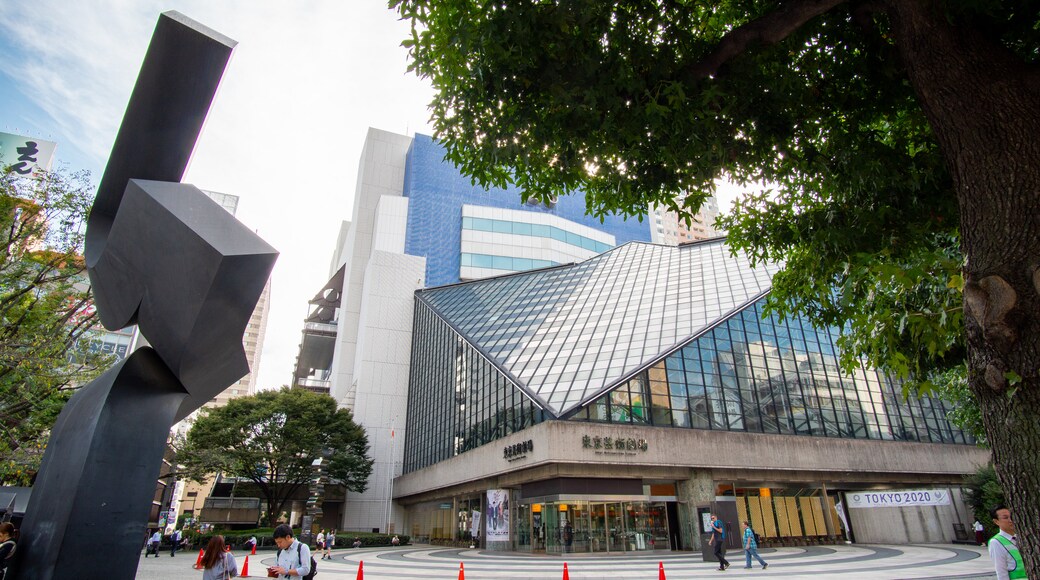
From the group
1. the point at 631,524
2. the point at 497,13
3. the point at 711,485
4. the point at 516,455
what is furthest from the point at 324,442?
the point at 497,13

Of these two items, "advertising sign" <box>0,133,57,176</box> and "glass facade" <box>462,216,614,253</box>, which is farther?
"glass facade" <box>462,216,614,253</box>

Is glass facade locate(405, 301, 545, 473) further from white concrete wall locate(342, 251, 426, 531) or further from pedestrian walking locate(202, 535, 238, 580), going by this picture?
pedestrian walking locate(202, 535, 238, 580)

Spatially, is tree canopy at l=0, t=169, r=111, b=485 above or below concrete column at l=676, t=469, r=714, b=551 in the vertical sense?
above

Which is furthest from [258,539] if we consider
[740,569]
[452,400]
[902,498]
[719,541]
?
[902,498]

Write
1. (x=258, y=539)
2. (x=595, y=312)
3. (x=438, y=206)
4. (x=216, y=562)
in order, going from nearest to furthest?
(x=216, y=562) < (x=258, y=539) < (x=595, y=312) < (x=438, y=206)

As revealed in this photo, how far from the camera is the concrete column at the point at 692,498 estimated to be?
2511 cm

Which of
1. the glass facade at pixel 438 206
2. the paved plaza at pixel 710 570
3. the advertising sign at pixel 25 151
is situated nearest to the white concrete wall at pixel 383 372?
the glass facade at pixel 438 206

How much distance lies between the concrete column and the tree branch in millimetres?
23020

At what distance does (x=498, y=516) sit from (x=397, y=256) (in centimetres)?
3247

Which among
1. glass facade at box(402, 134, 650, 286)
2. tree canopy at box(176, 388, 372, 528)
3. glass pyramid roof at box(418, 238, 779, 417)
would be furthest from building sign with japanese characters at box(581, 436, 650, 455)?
glass facade at box(402, 134, 650, 286)

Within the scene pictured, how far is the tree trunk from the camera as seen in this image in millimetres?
3885

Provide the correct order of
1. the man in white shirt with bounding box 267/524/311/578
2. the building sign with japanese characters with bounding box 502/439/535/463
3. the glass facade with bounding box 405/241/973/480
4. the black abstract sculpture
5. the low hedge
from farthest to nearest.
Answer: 1. the low hedge
2. the glass facade with bounding box 405/241/973/480
3. the building sign with japanese characters with bounding box 502/439/535/463
4. the black abstract sculpture
5. the man in white shirt with bounding box 267/524/311/578

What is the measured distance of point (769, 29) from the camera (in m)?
5.71

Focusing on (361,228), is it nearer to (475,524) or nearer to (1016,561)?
(475,524)
